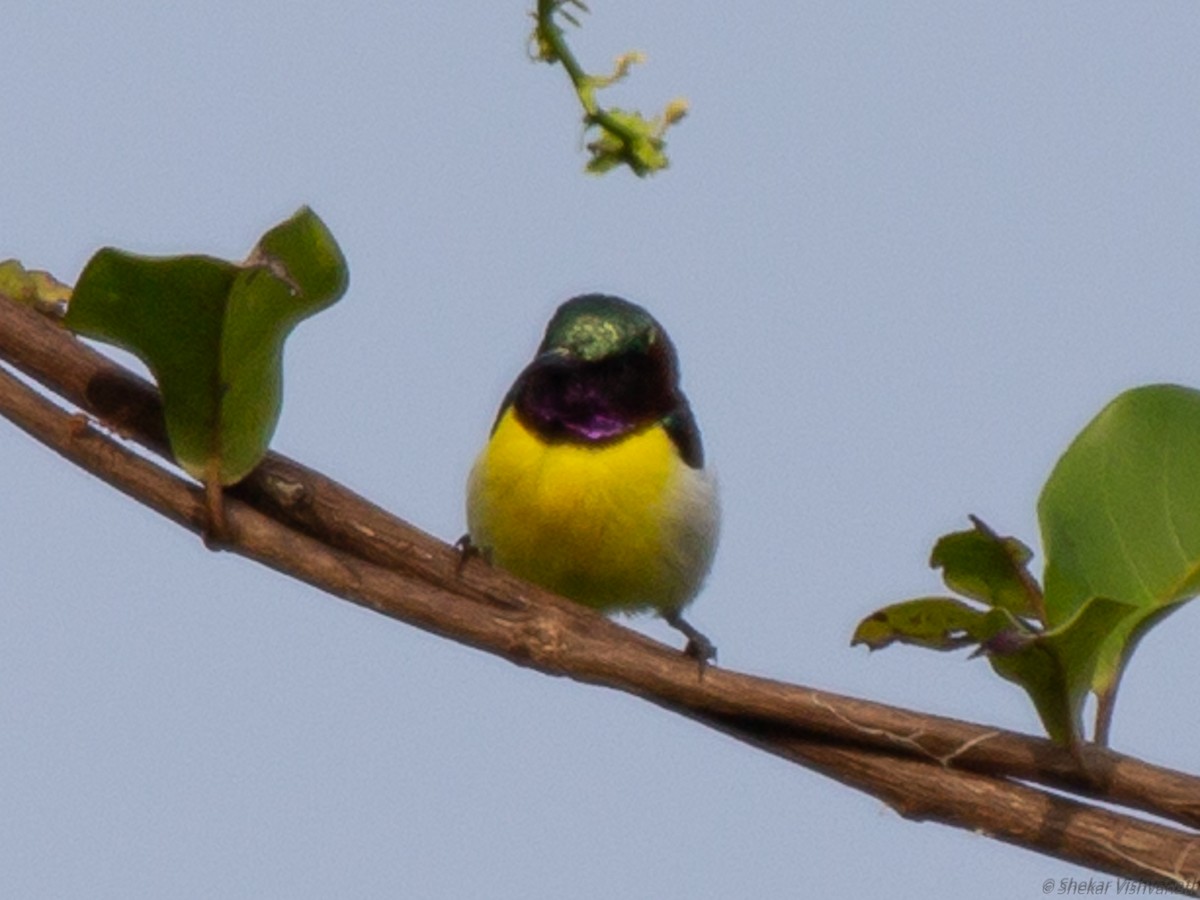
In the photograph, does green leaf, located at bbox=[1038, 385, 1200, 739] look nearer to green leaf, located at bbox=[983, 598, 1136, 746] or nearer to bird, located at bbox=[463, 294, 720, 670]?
green leaf, located at bbox=[983, 598, 1136, 746]

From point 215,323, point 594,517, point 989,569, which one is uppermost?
point 594,517

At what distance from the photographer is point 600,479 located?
149 inches

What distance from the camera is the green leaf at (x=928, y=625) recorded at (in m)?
2.14

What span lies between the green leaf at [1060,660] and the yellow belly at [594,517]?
1716 millimetres

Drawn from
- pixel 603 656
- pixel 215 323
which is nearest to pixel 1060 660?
pixel 603 656

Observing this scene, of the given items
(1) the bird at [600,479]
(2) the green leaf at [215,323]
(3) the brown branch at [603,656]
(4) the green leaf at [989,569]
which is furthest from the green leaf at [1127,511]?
(1) the bird at [600,479]

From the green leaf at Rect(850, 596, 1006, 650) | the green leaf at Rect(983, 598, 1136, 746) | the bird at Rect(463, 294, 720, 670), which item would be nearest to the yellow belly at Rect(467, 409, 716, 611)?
the bird at Rect(463, 294, 720, 670)

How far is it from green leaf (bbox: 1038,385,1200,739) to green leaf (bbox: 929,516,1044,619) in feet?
0.12

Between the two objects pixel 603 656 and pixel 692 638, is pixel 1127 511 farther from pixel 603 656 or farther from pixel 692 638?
pixel 692 638

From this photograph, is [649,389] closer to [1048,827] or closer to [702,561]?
[702,561]

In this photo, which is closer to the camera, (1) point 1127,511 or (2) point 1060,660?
(2) point 1060,660

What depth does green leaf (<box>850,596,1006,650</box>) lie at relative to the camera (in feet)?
7.03

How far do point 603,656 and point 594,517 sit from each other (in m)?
1.64

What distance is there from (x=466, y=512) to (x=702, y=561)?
1.39ft
